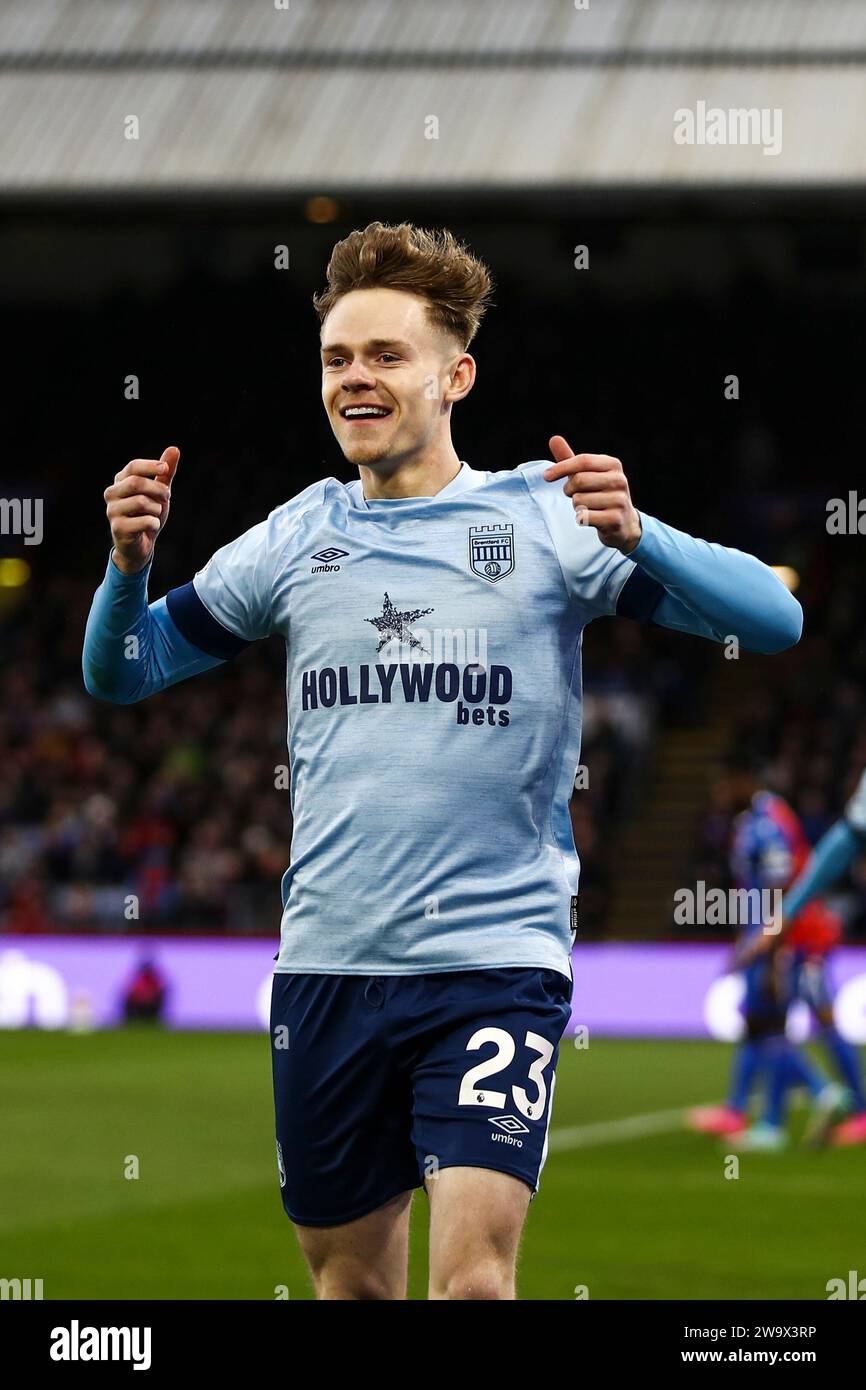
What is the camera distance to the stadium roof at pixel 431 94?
15.1m

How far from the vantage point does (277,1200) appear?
948 centimetres

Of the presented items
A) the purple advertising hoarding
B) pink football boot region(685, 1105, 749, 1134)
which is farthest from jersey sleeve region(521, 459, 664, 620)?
the purple advertising hoarding

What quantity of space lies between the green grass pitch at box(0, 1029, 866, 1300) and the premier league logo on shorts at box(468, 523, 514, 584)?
353 cm

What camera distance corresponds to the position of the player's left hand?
3.64m

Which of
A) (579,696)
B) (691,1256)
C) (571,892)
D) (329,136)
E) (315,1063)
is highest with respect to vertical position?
(329,136)

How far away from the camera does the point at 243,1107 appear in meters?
13.1

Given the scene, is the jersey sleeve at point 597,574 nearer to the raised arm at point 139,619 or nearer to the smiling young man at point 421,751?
the smiling young man at point 421,751

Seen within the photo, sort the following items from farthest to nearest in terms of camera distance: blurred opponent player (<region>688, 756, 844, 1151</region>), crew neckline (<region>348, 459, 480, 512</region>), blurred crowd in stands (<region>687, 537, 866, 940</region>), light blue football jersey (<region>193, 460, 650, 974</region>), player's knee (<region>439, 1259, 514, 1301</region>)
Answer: blurred crowd in stands (<region>687, 537, 866, 940</region>) < blurred opponent player (<region>688, 756, 844, 1151</region>) < crew neckline (<region>348, 459, 480, 512</region>) < light blue football jersey (<region>193, 460, 650, 974</region>) < player's knee (<region>439, 1259, 514, 1301</region>)

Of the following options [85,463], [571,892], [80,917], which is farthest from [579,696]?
[85,463]

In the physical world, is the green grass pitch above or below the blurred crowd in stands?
below

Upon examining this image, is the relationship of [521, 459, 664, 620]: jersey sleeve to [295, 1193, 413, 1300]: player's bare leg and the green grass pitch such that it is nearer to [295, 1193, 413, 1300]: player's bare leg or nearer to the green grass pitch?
[295, 1193, 413, 1300]: player's bare leg

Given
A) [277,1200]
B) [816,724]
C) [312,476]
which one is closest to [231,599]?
[277,1200]
